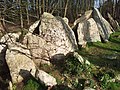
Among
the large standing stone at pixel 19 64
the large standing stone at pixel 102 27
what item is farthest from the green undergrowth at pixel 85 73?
the large standing stone at pixel 102 27

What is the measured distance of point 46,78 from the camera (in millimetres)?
12805

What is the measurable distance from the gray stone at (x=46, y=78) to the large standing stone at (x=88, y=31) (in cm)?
525

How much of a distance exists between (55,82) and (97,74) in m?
2.13

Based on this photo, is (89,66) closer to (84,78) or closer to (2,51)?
(84,78)

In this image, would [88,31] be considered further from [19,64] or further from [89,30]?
[19,64]

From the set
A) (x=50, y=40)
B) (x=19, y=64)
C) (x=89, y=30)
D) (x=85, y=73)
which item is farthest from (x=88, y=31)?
(x=19, y=64)

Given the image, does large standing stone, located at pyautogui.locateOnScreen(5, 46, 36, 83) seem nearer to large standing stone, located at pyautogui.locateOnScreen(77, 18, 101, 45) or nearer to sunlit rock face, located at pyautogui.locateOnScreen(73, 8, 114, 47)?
sunlit rock face, located at pyautogui.locateOnScreen(73, 8, 114, 47)

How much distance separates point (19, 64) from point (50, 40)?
2.52 m

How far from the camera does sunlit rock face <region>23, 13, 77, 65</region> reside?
14836 millimetres

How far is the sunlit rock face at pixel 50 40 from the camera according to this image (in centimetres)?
1484

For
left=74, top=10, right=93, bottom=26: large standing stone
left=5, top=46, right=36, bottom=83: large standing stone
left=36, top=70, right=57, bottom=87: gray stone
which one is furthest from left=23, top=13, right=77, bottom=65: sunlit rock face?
left=74, top=10, right=93, bottom=26: large standing stone

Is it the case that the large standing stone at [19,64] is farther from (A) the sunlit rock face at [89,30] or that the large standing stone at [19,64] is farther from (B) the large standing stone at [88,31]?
(B) the large standing stone at [88,31]

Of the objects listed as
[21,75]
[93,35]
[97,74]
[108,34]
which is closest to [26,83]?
[21,75]

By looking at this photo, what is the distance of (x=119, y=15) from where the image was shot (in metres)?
27.5
